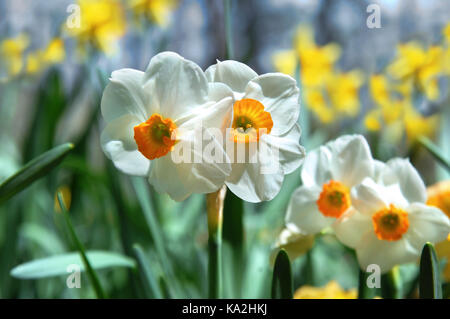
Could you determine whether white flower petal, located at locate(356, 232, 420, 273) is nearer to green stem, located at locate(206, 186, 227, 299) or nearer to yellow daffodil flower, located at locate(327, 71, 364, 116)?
green stem, located at locate(206, 186, 227, 299)

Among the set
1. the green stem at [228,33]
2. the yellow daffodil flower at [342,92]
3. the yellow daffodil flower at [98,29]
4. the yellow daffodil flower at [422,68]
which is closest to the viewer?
the green stem at [228,33]

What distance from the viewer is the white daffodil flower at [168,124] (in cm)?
33

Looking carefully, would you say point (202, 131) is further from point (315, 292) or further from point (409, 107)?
point (409, 107)

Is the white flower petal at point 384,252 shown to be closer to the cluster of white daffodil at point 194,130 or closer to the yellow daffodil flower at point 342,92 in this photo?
the cluster of white daffodil at point 194,130

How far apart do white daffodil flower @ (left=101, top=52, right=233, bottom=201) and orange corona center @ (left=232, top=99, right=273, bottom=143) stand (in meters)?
0.02

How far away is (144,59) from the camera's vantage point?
1.30 m

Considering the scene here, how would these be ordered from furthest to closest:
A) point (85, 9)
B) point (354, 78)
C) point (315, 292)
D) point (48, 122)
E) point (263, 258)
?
point (354, 78) < point (85, 9) < point (48, 122) < point (263, 258) < point (315, 292)

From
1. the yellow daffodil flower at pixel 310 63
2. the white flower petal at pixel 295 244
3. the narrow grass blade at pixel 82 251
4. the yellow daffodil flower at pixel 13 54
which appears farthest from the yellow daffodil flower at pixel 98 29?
the white flower petal at pixel 295 244

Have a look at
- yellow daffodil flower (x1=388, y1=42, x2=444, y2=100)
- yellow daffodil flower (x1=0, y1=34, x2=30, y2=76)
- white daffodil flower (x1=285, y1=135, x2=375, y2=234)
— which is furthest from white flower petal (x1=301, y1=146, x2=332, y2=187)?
yellow daffodil flower (x1=0, y1=34, x2=30, y2=76)

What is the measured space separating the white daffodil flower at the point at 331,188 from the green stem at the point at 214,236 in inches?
2.9

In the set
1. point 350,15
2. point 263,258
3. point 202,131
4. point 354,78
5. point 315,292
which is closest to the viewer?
point 202,131

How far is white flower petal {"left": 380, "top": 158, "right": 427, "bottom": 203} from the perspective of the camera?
425 millimetres
